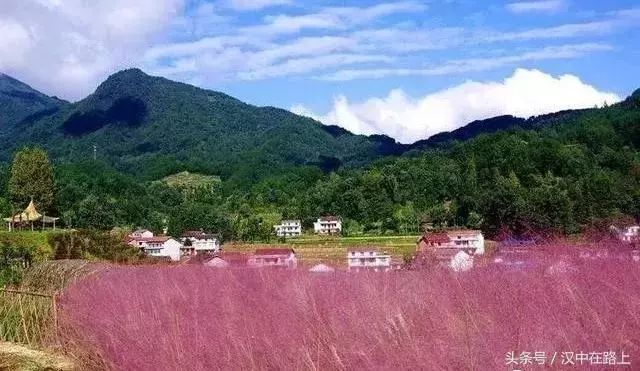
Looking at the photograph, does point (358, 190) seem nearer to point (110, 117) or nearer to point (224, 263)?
point (224, 263)

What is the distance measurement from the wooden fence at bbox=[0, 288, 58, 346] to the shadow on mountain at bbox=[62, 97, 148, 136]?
133 meters

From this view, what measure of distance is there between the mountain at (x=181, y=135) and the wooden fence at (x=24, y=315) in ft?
236

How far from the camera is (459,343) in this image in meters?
1.22

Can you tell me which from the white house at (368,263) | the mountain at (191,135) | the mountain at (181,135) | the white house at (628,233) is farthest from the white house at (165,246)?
the mountain at (181,135)

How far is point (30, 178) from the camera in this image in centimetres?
2283

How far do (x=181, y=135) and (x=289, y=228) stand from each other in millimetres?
Answer: 83378

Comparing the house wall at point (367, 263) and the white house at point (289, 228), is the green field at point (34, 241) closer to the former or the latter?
the house wall at point (367, 263)

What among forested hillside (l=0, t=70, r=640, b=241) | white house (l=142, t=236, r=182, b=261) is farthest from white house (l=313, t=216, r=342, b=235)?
white house (l=142, t=236, r=182, b=261)

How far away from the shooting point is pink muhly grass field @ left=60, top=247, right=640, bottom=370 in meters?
1.20

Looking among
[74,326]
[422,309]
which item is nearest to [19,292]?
[74,326]

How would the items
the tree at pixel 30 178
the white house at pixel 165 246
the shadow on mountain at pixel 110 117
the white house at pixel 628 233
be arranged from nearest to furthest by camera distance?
the white house at pixel 628 233 < the tree at pixel 30 178 < the white house at pixel 165 246 < the shadow on mountain at pixel 110 117

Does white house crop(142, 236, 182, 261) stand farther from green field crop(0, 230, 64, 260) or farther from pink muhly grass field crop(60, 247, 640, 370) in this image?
pink muhly grass field crop(60, 247, 640, 370)

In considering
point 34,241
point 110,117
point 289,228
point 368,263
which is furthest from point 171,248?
point 110,117

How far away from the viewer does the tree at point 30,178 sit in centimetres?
2275
